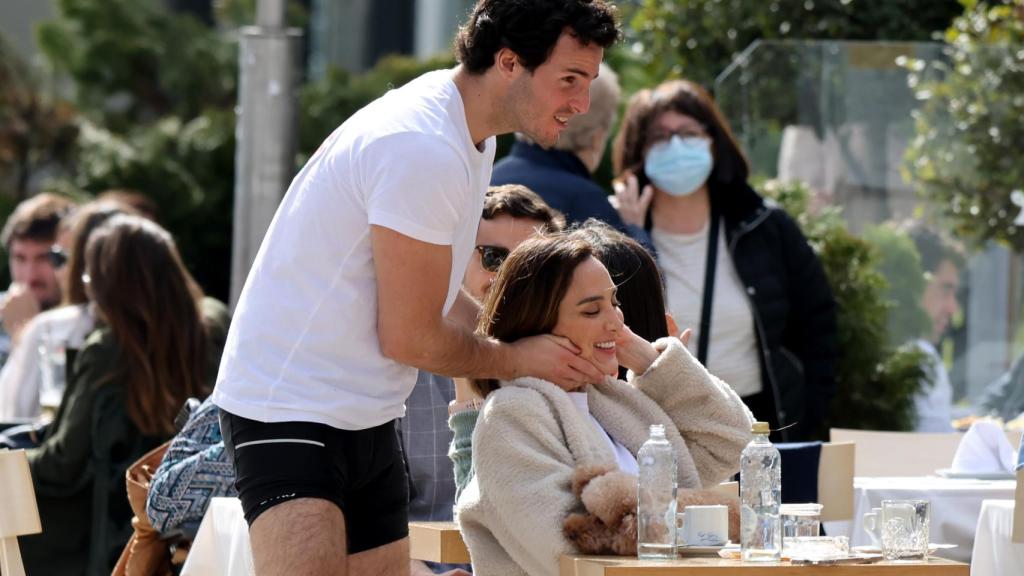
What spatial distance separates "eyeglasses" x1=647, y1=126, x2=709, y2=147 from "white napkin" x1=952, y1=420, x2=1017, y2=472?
154cm

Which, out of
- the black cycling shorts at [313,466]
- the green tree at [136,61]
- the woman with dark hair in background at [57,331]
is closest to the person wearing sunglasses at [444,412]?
the black cycling shorts at [313,466]

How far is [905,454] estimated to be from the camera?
598 centimetres

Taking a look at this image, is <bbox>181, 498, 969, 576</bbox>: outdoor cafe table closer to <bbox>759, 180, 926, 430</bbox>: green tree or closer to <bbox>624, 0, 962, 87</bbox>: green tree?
<bbox>759, 180, 926, 430</bbox>: green tree

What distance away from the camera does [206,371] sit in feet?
20.2

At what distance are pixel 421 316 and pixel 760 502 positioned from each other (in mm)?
724

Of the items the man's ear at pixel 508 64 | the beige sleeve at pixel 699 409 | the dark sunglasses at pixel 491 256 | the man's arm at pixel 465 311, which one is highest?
the man's ear at pixel 508 64

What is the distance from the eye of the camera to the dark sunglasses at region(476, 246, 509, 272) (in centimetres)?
455

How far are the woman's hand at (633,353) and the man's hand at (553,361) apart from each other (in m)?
0.18

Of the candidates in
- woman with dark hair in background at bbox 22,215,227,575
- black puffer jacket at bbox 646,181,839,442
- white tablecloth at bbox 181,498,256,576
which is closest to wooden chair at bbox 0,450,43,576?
white tablecloth at bbox 181,498,256,576

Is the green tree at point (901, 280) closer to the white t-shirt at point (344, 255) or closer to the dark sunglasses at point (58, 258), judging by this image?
the dark sunglasses at point (58, 258)

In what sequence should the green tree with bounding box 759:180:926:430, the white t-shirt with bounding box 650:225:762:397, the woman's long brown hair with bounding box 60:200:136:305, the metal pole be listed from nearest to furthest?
the white t-shirt with bounding box 650:225:762:397
the woman's long brown hair with bounding box 60:200:136:305
the metal pole
the green tree with bounding box 759:180:926:430

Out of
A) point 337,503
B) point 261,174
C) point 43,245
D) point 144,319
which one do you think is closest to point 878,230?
point 261,174

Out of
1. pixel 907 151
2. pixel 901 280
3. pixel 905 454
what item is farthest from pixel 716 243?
pixel 907 151

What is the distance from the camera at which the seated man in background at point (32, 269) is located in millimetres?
8609
